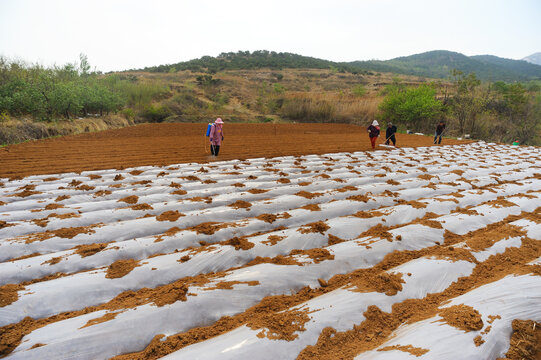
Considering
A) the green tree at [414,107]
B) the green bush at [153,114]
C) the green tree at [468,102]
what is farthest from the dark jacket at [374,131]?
the green bush at [153,114]

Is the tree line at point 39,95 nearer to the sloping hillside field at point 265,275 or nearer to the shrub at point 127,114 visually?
the shrub at point 127,114

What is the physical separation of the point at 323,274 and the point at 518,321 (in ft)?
3.27

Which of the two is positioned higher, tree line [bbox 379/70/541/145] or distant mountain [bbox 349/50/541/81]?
distant mountain [bbox 349/50/541/81]

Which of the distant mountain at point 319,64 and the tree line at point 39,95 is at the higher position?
the distant mountain at point 319,64

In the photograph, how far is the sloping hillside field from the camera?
1.20 meters

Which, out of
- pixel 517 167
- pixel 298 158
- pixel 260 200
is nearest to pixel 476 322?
pixel 260 200

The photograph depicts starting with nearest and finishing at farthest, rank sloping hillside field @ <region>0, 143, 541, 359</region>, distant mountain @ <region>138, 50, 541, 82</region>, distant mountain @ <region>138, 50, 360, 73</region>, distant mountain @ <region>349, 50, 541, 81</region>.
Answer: sloping hillside field @ <region>0, 143, 541, 359</region>, distant mountain @ <region>138, 50, 360, 73</region>, distant mountain @ <region>138, 50, 541, 82</region>, distant mountain @ <region>349, 50, 541, 81</region>

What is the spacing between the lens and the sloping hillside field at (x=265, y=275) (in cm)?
120

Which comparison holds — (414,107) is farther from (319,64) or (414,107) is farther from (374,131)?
(319,64)

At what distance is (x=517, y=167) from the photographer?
17.7ft

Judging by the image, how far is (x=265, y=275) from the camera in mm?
1646

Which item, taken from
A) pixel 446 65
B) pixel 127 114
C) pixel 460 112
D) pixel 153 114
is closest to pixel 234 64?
pixel 153 114

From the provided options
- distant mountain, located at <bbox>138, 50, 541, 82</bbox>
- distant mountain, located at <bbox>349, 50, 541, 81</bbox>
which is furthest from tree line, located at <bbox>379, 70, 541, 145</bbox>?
distant mountain, located at <bbox>349, 50, 541, 81</bbox>

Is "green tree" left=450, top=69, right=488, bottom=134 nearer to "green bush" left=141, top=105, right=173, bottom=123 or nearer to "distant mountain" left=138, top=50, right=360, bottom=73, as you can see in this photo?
"green bush" left=141, top=105, right=173, bottom=123
